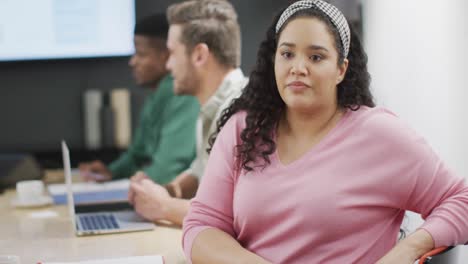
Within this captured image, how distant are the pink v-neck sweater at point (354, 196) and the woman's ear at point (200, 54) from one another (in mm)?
833

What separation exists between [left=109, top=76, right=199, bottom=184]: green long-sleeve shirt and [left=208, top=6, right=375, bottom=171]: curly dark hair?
3.33 feet

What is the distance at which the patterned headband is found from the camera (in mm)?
1655

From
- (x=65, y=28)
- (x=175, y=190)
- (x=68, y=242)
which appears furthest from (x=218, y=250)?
(x=65, y=28)

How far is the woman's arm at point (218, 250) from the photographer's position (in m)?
1.63

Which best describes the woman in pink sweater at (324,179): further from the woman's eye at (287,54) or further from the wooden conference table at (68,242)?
the wooden conference table at (68,242)

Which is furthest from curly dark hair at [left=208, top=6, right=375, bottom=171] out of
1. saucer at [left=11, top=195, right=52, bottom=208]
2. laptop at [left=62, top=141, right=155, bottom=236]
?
saucer at [left=11, top=195, right=52, bottom=208]

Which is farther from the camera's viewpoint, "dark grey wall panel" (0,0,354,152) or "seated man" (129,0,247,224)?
"dark grey wall panel" (0,0,354,152)

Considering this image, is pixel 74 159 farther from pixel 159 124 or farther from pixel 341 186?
pixel 341 186

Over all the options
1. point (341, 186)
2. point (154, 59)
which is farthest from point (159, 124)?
point (341, 186)

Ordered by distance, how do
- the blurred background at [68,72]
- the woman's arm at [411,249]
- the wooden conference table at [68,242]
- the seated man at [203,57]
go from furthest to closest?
the blurred background at [68,72], the seated man at [203,57], the wooden conference table at [68,242], the woman's arm at [411,249]

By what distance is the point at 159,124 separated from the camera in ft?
10.7

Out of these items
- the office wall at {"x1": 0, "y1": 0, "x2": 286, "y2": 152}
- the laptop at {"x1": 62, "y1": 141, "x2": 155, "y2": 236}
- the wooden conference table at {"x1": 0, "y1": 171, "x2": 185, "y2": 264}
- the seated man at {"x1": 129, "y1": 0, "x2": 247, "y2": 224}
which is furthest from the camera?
the office wall at {"x1": 0, "y1": 0, "x2": 286, "y2": 152}

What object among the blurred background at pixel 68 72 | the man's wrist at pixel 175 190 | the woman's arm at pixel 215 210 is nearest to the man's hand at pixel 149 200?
the man's wrist at pixel 175 190

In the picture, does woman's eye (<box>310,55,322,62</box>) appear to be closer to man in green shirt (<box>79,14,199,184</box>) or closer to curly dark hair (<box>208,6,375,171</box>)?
curly dark hair (<box>208,6,375,171</box>)
